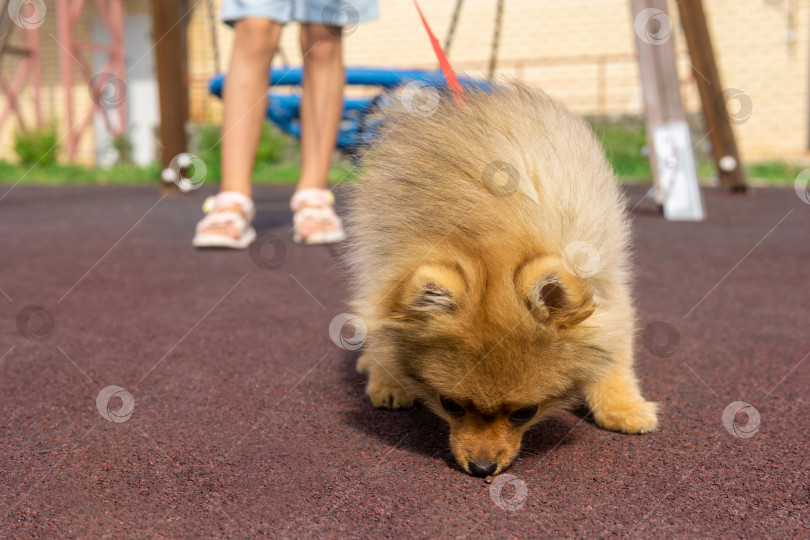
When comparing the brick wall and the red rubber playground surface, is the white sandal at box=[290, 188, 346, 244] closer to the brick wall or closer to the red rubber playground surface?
the red rubber playground surface

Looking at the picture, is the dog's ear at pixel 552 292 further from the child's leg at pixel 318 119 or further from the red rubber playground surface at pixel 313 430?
the child's leg at pixel 318 119

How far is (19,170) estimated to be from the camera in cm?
1410

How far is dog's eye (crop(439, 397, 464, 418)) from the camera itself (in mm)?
1982

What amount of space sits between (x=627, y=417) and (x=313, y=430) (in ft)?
3.18

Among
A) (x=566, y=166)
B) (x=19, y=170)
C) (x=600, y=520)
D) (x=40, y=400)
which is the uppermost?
(x=566, y=166)

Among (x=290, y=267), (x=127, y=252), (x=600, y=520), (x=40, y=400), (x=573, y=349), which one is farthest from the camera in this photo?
(x=127, y=252)

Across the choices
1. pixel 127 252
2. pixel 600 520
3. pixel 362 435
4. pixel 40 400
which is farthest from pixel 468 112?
pixel 127 252

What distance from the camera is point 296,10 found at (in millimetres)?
4504

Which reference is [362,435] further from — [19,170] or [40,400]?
[19,170]

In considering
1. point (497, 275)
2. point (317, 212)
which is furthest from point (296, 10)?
point (497, 275)

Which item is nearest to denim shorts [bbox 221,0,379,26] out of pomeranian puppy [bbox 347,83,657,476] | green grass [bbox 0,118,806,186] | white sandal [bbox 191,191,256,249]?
white sandal [bbox 191,191,256,249]

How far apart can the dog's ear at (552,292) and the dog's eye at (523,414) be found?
25cm

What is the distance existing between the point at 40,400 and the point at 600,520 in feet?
6.16

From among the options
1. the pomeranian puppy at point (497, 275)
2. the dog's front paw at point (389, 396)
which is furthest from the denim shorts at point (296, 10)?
the dog's front paw at point (389, 396)
